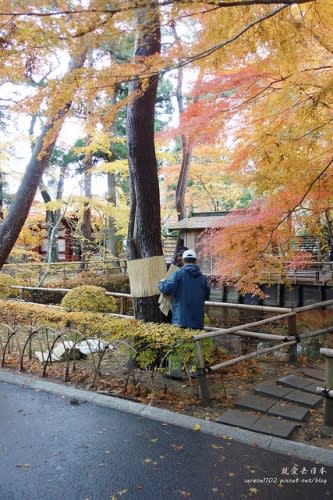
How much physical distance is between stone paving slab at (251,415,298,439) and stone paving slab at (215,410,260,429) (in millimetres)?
55

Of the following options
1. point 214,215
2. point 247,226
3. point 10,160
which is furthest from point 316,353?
point 10,160

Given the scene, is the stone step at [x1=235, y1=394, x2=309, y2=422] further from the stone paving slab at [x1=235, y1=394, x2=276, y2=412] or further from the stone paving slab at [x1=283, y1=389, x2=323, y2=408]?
the stone paving slab at [x1=283, y1=389, x2=323, y2=408]

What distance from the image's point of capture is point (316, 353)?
7.59 m

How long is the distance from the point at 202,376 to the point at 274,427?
2.88ft

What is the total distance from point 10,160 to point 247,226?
41.7 ft

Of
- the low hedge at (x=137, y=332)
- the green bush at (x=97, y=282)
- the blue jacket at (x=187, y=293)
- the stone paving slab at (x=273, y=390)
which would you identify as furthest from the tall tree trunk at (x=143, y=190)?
the green bush at (x=97, y=282)

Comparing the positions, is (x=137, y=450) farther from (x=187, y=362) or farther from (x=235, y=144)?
(x=235, y=144)

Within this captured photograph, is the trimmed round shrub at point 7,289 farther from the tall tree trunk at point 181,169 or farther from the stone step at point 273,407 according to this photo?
the tall tree trunk at point 181,169

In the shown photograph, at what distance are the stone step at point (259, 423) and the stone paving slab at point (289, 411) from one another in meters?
0.09

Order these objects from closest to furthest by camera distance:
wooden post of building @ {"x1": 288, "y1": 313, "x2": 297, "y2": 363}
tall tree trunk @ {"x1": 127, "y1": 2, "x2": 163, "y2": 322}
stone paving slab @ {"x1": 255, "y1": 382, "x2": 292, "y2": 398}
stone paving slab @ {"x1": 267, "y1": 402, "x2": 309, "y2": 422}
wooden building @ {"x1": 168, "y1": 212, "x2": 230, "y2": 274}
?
stone paving slab @ {"x1": 267, "y1": 402, "x2": 309, "y2": 422}, stone paving slab @ {"x1": 255, "y1": 382, "x2": 292, "y2": 398}, tall tree trunk @ {"x1": 127, "y1": 2, "x2": 163, "y2": 322}, wooden post of building @ {"x1": 288, "y1": 313, "x2": 297, "y2": 363}, wooden building @ {"x1": 168, "y1": 212, "x2": 230, "y2": 274}

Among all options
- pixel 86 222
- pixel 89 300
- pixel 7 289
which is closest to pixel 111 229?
pixel 86 222

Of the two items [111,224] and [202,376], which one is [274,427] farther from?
[111,224]

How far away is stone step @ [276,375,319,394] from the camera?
4656mm

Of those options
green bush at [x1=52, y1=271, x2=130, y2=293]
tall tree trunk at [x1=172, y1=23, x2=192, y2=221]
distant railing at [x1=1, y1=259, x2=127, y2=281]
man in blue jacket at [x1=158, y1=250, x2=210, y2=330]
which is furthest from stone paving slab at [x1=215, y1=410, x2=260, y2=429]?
tall tree trunk at [x1=172, y1=23, x2=192, y2=221]
